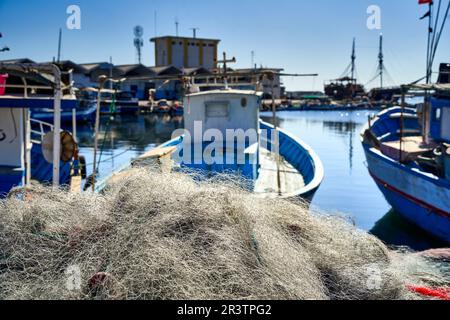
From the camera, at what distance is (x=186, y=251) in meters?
3.48

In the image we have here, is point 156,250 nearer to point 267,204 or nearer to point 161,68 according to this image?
point 267,204

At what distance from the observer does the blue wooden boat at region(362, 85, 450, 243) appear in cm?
998

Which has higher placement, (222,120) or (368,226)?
(222,120)

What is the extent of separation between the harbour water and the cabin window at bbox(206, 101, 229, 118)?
8.77ft

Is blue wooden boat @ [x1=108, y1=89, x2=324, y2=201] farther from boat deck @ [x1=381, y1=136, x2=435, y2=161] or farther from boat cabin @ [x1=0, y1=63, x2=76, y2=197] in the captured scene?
boat cabin @ [x1=0, y1=63, x2=76, y2=197]

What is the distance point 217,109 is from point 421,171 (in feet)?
18.0

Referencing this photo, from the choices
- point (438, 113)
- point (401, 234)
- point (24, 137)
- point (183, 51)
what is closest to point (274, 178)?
point (401, 234)

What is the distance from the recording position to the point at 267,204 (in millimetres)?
4516

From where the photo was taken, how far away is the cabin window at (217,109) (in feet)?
42.5

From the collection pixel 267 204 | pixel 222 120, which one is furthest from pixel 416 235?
pixel 267 204

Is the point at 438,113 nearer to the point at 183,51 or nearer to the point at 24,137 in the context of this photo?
the point at 24,137

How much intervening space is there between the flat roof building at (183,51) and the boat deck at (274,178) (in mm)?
56917
